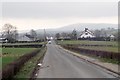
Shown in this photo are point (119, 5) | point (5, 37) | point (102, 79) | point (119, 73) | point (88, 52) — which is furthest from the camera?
point (5, 37)

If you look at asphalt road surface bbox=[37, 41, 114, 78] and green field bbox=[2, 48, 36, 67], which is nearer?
asphalt road surface bbox=[37, 41, 114, 78]

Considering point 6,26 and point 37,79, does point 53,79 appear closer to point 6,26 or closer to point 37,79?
point 37,79

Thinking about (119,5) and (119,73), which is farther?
(119,5)

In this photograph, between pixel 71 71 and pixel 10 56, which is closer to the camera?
pixel 71 71

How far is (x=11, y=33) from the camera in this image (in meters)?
189

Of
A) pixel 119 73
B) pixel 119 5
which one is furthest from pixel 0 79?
pixel 119 5

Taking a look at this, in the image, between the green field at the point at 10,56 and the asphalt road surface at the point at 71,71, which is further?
the green field at the point at 10,56

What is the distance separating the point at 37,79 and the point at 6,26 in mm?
173356

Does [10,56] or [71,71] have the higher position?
[71,71]

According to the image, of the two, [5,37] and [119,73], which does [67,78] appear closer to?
[119,73]

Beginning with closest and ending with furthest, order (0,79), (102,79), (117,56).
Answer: (0,79), (102,79), (117,56)

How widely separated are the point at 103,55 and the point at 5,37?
480 ft

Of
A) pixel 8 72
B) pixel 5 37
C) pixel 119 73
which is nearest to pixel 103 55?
pixel 119 73

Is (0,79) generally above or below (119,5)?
below
